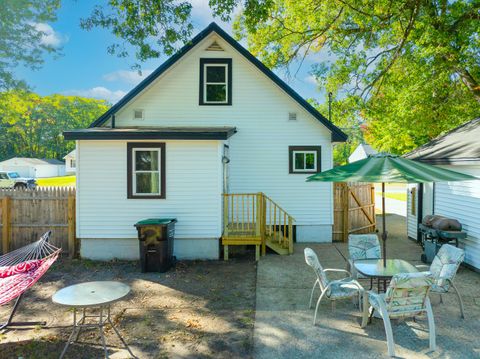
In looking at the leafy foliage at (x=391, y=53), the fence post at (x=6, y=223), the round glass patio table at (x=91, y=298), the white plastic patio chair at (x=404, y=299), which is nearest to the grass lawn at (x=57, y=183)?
the fence post at (x=6, y=223)

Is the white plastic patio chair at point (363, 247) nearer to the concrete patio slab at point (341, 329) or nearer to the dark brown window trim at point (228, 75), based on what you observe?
the concrete patio slab at point (341, 329)

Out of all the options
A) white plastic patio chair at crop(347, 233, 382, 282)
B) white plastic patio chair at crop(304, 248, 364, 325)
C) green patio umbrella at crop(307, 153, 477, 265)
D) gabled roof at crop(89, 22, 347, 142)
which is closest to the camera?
green patio umbrella at crop(307, 153, 477, 265)

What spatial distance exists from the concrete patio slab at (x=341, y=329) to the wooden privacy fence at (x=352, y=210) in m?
4.17

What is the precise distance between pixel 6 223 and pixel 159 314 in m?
6.01

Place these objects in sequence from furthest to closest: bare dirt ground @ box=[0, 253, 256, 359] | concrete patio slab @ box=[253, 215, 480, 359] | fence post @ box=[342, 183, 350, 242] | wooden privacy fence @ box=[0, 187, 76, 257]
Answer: fence post @ box=[342, 183, 350, 242] → wooden privacy fence @ box=[0, 187, 76, 257] → bare dirt ground @ box=[0, 253, 256, 359] → concrete patio slab @ box=[253, 215, 480, 359]

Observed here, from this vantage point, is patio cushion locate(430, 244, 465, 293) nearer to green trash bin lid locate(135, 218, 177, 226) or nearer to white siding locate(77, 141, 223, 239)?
white siding locate(77, 141, 223, 239)

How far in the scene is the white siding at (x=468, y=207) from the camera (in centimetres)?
724

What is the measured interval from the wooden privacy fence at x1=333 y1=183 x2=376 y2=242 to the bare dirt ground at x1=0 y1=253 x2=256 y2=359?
13.9 ft

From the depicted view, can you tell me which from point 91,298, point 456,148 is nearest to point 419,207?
point 456,148

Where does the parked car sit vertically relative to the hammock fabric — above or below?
above

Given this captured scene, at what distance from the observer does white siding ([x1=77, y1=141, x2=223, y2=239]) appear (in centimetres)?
834

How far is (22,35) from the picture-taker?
16641mm

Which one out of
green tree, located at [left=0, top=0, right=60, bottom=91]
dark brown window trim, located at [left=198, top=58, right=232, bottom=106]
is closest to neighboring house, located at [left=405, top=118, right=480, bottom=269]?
dark brown window trim, located at [left=198, top=58, right=232, bottom=106]

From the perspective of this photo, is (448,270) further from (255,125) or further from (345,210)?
(255,125)
